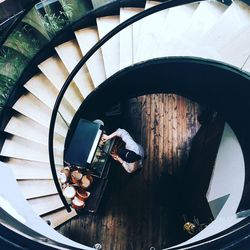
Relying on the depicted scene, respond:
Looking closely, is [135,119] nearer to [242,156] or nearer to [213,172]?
[213,172]

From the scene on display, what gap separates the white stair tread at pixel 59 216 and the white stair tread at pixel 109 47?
103 inches

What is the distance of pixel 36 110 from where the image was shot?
6555 mm

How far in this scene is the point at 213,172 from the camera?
21.0 feet

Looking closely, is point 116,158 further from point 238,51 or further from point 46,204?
point 238,51

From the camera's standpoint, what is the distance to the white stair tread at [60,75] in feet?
21.5

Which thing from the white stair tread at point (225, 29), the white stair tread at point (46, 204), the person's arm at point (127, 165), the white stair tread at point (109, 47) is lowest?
the white stair tread at point (46, 204)

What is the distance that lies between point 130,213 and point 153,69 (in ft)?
9.10

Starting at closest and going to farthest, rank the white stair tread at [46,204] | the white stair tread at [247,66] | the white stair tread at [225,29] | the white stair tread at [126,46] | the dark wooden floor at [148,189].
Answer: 1. the white stair tread at [247,66]
2. the white stair tread at [225,29]
3. the white stair tread at [126,46]
4. the white stair tread at [46,204]
5. the dark wooden floor at [148,189]

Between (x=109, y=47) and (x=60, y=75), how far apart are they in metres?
0.99

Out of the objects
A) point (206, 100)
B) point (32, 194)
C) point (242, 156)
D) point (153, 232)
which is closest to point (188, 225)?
point (153, 232)

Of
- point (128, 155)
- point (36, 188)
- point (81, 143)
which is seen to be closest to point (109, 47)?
point (81, 143)

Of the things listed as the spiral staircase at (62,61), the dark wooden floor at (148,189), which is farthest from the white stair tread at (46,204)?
the dark wooden floor at (148,189)

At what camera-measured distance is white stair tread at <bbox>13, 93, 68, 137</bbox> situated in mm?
6449

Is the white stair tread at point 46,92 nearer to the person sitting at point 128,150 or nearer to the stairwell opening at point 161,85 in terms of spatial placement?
the stairwell opening at point 161,85
